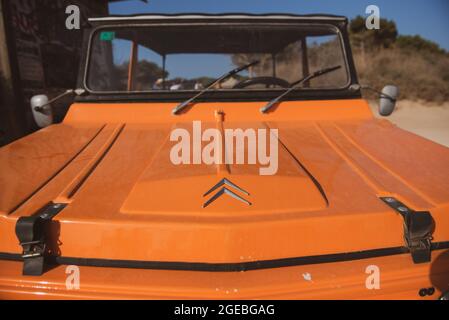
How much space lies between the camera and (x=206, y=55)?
244cm

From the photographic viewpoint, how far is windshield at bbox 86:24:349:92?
7.27 feet

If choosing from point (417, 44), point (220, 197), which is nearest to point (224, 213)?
point (220, 197)

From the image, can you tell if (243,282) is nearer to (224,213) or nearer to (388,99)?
(224,213)

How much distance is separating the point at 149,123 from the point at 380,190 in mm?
1349

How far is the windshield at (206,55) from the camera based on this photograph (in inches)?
87.2

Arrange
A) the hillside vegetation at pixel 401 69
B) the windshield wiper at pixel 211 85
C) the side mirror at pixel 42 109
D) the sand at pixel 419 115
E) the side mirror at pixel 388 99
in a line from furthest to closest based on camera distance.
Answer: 1. the hillside vegetation at pixel 401 69
2. the sand at pixel 419 115
3. the side mirror at pixel 388 99
4. the side mirror at pixel 42 109
5. the windshield wiper at pixel 211 85

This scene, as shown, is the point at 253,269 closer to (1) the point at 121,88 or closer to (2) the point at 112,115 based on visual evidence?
(2) the point at 112,115

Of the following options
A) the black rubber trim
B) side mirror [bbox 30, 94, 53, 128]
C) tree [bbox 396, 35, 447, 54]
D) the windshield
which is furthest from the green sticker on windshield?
tree [bbox 396, 35, 447, 54]

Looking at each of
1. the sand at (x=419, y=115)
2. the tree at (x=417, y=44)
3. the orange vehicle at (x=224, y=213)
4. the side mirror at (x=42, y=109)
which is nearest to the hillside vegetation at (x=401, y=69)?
the sand at (x=419, y=115)

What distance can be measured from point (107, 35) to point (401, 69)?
16510 mm

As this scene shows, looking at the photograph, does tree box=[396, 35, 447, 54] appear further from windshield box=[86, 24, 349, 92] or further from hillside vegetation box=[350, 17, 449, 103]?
windshield box=[86, 24, 349, 92]

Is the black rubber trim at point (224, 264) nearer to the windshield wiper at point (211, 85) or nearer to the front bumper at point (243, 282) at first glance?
the front bumper at point (243, 282)

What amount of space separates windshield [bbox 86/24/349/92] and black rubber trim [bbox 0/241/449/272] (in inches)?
50.4

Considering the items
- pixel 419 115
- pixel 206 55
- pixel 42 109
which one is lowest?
pixel 419 115
